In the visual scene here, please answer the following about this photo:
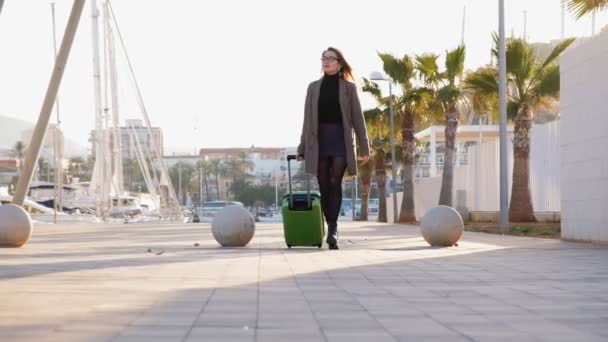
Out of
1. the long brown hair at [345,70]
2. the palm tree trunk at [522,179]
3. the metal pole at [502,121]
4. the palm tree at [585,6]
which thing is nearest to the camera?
the long brown hair at [345,70]

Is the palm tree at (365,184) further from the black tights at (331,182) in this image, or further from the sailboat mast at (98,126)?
the black tights at (331,182)

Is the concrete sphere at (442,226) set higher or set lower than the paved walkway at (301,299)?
higher

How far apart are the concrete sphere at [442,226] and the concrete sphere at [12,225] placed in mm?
5316

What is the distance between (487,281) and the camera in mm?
7758

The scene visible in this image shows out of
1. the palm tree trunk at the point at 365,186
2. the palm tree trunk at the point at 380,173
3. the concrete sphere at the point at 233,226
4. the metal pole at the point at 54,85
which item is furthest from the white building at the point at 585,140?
the palm tree trunk at the point at 365,186

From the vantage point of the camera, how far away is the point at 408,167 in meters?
42.9

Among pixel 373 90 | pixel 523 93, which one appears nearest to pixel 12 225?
pixel 523 93

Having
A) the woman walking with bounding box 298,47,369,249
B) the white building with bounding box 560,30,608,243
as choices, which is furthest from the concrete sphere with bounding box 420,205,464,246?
the woman walking with bounding box 298,47,369,249

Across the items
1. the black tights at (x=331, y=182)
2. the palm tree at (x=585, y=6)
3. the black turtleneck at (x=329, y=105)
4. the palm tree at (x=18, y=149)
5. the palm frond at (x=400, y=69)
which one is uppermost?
the palm tree at (x=18, y=149)

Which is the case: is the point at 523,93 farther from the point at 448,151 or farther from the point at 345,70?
the point at 345,70

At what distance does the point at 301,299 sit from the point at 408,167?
3687 cm

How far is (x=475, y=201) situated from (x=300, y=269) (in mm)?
30743

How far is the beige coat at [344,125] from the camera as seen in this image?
37.6ft

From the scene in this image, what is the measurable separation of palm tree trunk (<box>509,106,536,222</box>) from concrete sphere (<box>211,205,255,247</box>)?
18.1 m
